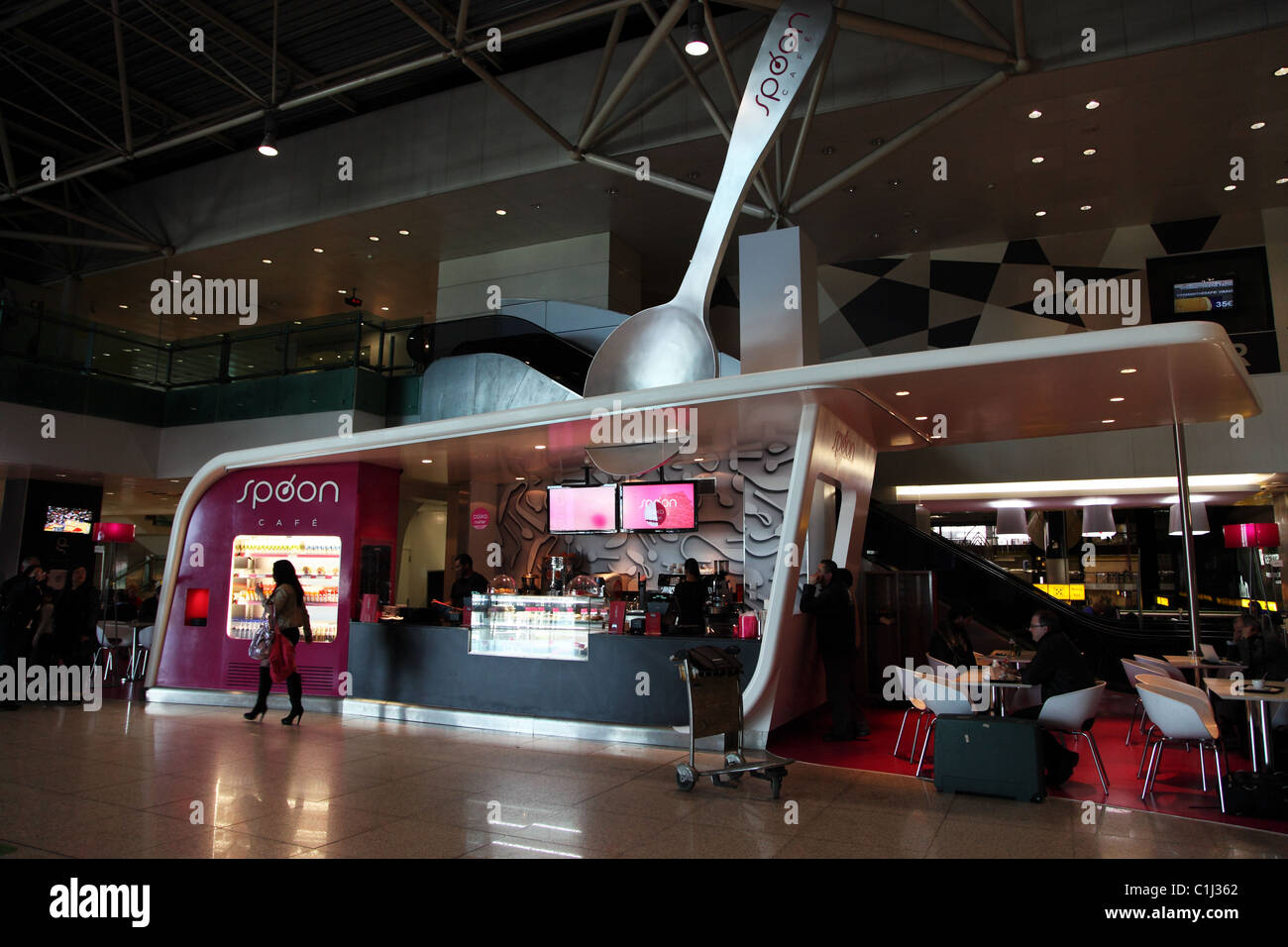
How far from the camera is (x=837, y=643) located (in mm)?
7273

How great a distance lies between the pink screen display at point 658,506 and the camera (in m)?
11.6

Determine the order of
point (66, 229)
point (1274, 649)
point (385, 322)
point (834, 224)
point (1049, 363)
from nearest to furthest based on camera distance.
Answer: point (1049, 363) → point (1274, 649) → point (385, 322) → point (834, 224) → point (66, 229)

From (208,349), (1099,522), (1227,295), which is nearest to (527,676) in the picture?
(208,349)

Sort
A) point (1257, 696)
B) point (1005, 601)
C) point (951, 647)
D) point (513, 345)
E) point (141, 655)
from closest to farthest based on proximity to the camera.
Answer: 1. point (1257, 696)
2. point (951, 647)
3. point (1005, 601)
4. point (513, 345)
5. point (141, 655)

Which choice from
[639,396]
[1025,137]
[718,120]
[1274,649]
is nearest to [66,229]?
[718,120]

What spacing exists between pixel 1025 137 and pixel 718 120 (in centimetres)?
443

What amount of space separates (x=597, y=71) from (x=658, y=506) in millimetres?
6423

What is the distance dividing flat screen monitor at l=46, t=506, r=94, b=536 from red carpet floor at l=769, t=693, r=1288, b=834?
1394 centimetres

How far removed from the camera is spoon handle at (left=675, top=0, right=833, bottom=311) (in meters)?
7.27

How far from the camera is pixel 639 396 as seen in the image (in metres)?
6.82

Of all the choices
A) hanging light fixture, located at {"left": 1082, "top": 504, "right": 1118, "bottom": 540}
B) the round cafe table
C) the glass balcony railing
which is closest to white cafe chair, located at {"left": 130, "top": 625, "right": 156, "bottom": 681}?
the glass balcony railing

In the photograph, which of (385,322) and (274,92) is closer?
(274,92)

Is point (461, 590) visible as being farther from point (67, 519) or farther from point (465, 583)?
point (67, 519)
